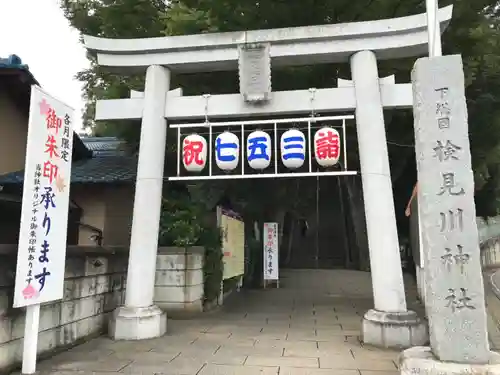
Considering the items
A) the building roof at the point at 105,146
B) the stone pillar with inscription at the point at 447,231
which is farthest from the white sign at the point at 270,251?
the stone pillar with inscription at the point at 447,231

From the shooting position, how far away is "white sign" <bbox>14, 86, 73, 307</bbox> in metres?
5.38

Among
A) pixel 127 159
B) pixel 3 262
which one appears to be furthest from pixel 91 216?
pixel 3 262

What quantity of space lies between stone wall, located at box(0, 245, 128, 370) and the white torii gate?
0.53 meters

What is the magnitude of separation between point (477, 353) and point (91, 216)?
10.5 metres

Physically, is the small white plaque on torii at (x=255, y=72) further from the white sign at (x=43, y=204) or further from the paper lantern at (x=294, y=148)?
the white sign at (x=43, y=204)

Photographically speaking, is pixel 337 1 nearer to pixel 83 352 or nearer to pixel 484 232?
pixel 83 352

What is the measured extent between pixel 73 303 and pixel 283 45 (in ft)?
19.5

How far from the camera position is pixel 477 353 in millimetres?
4582

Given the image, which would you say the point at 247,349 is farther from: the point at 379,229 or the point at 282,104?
the point at 282,104

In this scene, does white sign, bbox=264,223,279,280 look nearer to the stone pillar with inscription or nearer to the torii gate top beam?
the torii gate top beam

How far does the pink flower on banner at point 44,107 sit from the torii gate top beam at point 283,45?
3154mm

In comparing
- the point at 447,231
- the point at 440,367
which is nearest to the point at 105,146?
the point at 447,231

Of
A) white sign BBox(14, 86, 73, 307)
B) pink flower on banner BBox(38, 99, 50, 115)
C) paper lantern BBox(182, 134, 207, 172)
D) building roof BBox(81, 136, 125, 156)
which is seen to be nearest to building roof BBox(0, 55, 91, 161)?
building roof BBox(81, 136, 125, 156)

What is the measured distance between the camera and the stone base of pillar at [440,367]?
4.42m
